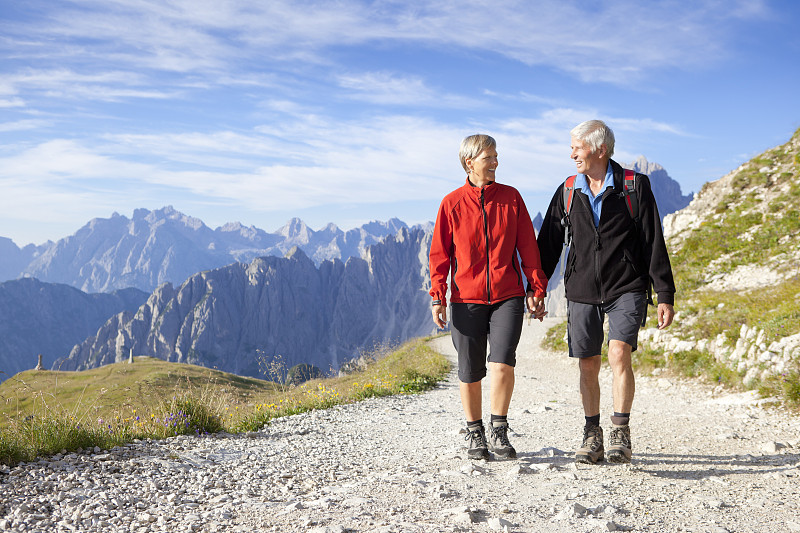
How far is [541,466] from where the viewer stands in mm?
4883

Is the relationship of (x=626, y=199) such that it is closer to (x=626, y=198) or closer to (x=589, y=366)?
(x=626, y=198)

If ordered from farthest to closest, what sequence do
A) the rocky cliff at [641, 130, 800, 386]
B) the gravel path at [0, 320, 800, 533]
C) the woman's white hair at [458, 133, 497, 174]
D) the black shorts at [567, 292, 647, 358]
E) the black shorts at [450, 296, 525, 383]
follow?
the rocky cliff at [641, 130, 800, 386] → the woman's white hair at [458, 133, 497, 174] → the black shorts at [450, 296, 525, 383] → the black shorts at [567, 292, 647, 358] → the gravel path at [0, 320, 800, 533]

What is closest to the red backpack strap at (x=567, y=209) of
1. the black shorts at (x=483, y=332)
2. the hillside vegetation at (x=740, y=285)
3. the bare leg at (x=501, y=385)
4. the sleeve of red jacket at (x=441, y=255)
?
the black shorts at (x=483, y=332)

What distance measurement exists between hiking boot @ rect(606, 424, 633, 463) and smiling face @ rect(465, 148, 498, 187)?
8.73ft

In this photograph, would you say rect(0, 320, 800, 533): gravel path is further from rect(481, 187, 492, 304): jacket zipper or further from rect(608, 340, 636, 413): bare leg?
rect(481, 187, 492, 304): jacket zipper

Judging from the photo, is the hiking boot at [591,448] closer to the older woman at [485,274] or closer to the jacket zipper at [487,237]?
the older woman at [485,274]

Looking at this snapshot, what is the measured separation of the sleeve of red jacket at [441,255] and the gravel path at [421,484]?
170 centimetres

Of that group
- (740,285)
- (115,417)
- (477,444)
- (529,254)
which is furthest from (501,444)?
(740,285)

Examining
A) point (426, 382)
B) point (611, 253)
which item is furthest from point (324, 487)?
point (426, 382)

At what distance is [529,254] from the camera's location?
201 inches

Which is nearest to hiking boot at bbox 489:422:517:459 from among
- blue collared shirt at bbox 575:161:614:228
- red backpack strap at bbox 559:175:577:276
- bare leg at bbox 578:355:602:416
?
bare leg at bbox 578:355:602:416

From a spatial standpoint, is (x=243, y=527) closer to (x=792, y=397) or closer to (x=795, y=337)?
(x=792, y=397)

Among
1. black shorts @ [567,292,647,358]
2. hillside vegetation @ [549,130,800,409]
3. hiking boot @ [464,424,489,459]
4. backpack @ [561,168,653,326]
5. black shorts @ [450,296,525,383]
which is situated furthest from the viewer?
hillside vegetation @ [549,130,800,409]

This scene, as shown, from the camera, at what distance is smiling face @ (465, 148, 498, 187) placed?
5.05 m
